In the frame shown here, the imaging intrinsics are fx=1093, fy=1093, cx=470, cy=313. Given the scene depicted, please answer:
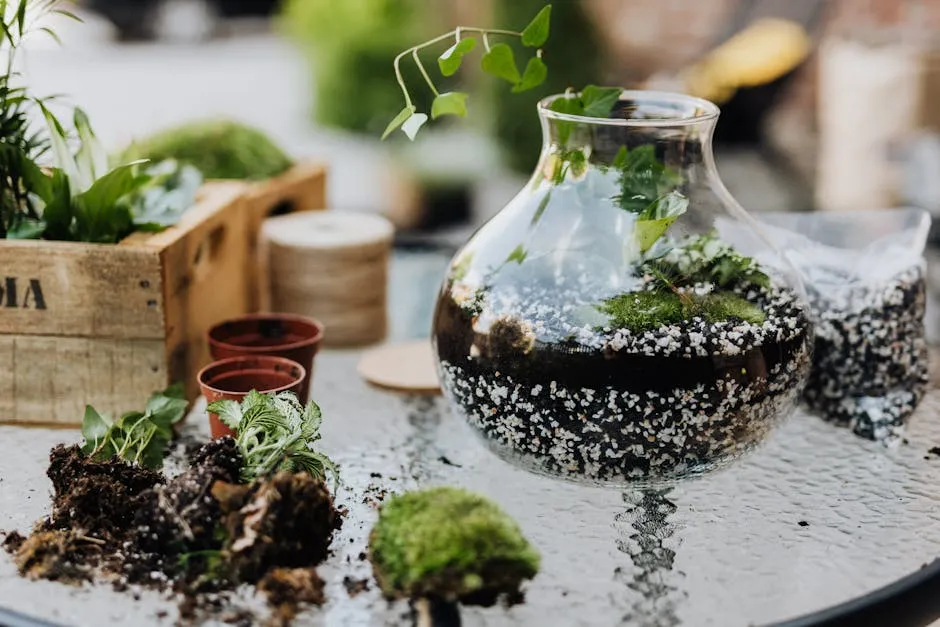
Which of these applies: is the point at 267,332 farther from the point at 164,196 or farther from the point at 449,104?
the point at 449,104

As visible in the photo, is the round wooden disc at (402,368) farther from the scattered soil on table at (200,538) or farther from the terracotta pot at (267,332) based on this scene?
the scattered soil on table at (200,538)

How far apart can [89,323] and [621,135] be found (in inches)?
24.3

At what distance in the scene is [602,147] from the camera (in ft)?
3.41

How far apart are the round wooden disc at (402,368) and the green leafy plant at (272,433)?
0.31 meters

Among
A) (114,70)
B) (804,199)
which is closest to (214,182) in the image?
(804,199)

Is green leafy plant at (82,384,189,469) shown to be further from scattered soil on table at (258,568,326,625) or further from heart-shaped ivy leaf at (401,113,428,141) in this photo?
heart-shaped ivy leaf at (401,113,428,141)

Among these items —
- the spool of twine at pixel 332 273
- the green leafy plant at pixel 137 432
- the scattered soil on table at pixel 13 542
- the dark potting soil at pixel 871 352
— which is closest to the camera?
the scattered soil on table at pixel 13 542

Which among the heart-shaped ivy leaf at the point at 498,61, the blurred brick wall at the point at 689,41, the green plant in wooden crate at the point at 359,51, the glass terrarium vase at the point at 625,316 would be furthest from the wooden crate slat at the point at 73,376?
the blurred brick wall at the point at 689,41

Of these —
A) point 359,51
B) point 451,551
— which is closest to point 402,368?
point 451,551

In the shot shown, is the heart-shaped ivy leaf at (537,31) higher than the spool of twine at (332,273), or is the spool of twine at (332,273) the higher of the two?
the heart-shaped ivy leaf at (537,31)

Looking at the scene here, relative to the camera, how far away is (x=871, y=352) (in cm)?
122

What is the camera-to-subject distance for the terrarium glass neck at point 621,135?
1.02 metres

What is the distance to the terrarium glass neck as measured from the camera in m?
1.02

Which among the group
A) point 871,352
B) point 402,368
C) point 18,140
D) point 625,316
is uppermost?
point 18,140
